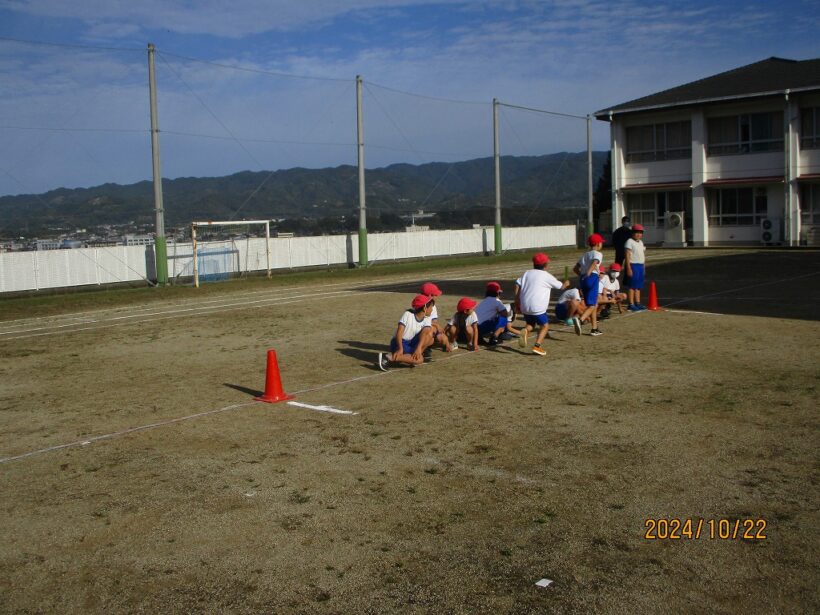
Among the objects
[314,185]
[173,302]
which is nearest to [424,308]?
[173,302]

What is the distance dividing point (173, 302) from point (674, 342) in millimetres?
15871

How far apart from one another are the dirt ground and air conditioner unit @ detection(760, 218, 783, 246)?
30649mm

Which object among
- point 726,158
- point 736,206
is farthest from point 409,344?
point 736,206

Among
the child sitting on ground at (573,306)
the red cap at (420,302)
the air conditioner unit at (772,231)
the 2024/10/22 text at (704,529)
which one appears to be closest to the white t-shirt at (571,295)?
the child sitting on ground at (573,306)

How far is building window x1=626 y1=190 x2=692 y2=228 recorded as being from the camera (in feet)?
151

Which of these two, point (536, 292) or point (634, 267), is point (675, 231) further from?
point (536, 292)

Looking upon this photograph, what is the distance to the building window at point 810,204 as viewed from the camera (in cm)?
4103

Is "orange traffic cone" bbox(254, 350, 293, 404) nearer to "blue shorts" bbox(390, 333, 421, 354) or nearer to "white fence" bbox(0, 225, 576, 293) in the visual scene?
"blue shorts" bbox(390, 333, 421, 354)

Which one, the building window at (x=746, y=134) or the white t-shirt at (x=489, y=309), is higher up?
the building window at (x=746, y=134)

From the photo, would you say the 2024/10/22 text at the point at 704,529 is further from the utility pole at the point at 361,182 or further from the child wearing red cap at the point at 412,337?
the utility pole at the point at 361,182

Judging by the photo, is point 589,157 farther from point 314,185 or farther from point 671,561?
point 671,561

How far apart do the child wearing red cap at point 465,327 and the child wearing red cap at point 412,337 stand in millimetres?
1058

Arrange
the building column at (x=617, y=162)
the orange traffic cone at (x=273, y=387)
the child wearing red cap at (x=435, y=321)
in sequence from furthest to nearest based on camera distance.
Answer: the building column at (x=617, y=162) → the child wearing red cap at (x=435, y=321) → the orange traffic cone at (x=273, y=387)

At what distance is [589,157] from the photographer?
180 feet
